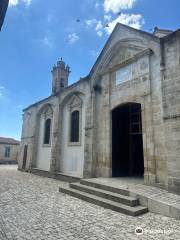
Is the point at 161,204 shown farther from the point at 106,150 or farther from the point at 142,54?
the point at 142,54

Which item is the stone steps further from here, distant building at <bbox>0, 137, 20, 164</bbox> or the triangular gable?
distant building at <bbox>0, 137, 20, 164</bbox>

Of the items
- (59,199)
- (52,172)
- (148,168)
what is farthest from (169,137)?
(52,172)

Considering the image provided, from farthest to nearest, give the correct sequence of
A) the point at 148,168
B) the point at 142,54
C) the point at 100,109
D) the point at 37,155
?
the point at 37,155, the point at 100,109, the point at 142,54, the point at 148,168

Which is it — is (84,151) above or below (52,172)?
above

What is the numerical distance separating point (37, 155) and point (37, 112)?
399cm

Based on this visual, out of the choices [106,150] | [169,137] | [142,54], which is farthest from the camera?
[106,150]

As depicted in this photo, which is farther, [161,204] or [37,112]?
[37,112]

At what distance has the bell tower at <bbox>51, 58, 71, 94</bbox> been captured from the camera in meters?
19.2

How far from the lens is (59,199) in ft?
23.9

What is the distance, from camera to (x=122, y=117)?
10.9 m

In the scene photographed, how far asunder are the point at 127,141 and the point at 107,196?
473 cm

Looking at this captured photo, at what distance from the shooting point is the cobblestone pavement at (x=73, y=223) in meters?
4.11

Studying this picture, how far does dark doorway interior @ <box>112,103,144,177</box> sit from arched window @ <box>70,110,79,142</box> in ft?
10.4

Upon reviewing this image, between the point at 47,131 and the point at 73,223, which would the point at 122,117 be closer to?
the point at 73,223
